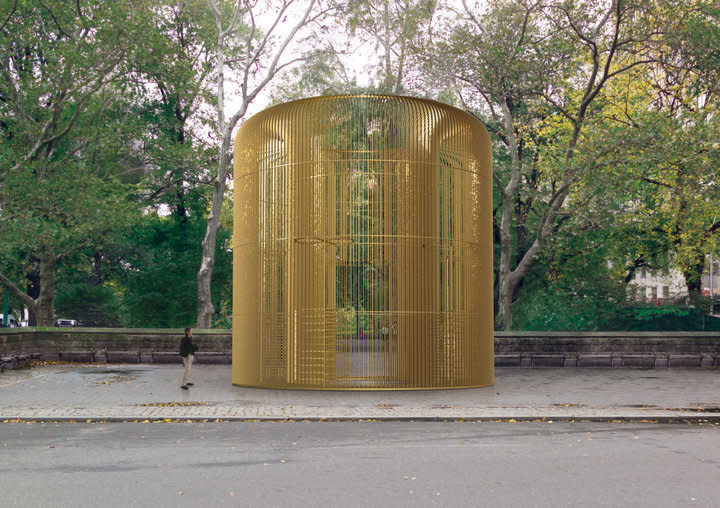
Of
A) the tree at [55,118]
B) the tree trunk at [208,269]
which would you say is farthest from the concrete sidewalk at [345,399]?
the tree trunk at [208,269]

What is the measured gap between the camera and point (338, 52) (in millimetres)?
29156

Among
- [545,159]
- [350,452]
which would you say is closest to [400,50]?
[545,159]

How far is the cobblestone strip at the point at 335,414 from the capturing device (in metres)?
12.0

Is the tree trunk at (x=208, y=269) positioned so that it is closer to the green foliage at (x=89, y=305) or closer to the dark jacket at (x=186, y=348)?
the dark jacket at (x=186, y=348)

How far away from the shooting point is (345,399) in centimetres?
1480

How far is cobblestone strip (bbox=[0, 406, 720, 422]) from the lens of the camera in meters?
12.0

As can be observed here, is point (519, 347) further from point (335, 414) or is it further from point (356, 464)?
point (356, 464)

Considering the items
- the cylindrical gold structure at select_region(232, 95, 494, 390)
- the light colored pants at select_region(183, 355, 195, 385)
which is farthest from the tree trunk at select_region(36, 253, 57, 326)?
the cylindrical gold structure at select_region(232, 95, 494, 390)

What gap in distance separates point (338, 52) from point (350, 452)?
22501 mm

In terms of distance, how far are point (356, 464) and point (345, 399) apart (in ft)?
21.6

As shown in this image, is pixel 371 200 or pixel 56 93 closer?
pixel 371 200

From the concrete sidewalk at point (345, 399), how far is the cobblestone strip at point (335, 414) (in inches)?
0.6

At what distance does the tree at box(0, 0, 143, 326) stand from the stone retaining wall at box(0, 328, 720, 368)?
355cm

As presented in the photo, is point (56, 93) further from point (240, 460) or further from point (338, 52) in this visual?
Result: point (240, 460)
